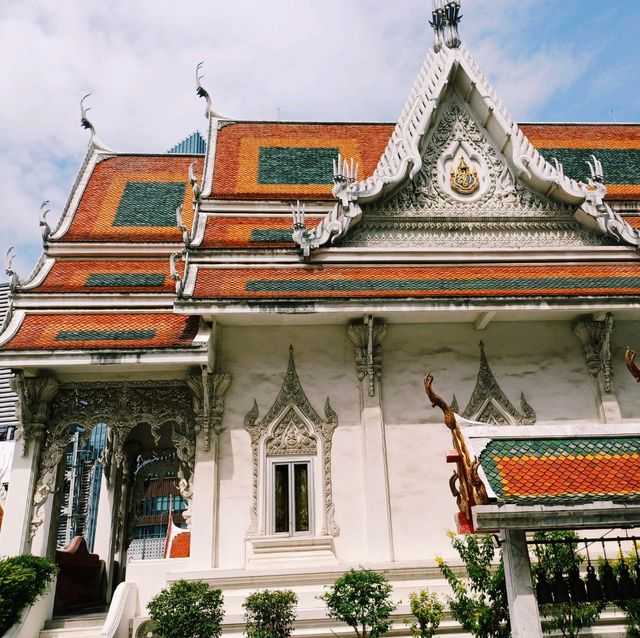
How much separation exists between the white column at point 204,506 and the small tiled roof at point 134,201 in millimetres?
4011

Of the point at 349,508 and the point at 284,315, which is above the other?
the point at 284,315

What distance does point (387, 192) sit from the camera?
9320 mm

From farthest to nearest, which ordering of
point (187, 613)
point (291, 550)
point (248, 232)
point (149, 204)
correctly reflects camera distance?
point (149, 204) → point (248, 232) → point (291, 550) → point (187, 613)

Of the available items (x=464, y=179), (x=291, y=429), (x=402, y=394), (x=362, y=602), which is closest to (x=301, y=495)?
(x=291, y=429)

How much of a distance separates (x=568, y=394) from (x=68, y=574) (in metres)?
7.68

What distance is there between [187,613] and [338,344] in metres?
3.78

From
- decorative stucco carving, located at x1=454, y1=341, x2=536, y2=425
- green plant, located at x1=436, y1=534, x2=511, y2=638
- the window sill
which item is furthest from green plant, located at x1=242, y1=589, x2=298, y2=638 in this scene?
decorative stucco carving, located at x1=454, y1=341, x2=536, y2=425

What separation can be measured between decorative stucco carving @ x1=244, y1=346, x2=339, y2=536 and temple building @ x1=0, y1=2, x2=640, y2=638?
19 mm

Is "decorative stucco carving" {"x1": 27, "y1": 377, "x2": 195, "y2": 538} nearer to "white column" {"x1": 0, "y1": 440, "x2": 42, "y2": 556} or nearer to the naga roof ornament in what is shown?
"white column" {"x1": 0, "y1": 440, "x2": 42, "y2": 556}

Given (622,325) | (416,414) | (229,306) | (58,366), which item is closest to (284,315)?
(229,306)

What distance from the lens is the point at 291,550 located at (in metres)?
7.58

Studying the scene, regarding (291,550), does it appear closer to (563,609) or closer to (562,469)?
(563,609)

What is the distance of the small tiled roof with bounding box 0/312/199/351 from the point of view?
25.5 feet

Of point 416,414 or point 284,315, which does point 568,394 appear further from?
point 284,315
